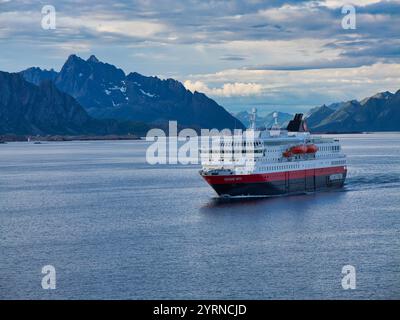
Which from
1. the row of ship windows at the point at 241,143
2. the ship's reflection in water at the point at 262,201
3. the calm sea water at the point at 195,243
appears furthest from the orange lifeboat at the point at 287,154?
the calm sea water at the point at 195,243

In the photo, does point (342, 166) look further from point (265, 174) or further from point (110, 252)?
point (110, 252)

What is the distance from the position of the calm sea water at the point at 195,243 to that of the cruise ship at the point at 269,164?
2.65 metres

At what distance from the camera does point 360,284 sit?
47031 millimetres

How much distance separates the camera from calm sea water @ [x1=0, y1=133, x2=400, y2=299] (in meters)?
46.8

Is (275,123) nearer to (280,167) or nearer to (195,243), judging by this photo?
(280,167)

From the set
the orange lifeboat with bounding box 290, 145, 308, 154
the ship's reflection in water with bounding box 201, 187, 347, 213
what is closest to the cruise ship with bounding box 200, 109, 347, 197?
the orange lifeboat with bounding box 290, 145, 308, 154

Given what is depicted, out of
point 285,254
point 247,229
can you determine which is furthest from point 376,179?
point 285,254

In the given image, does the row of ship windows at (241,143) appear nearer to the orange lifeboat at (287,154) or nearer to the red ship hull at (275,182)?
the red ship hull at (275,182)

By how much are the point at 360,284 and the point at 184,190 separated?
188ft

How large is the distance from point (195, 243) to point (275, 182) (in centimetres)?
3137

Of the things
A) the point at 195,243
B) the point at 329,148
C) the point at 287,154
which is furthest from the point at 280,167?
the point at 195,243

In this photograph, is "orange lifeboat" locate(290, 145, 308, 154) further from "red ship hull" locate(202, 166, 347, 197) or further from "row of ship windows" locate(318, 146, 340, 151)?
"row of ship windows" locate(318, 146, 340, 151)

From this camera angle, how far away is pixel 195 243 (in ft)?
200

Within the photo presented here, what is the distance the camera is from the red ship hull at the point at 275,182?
286ft
